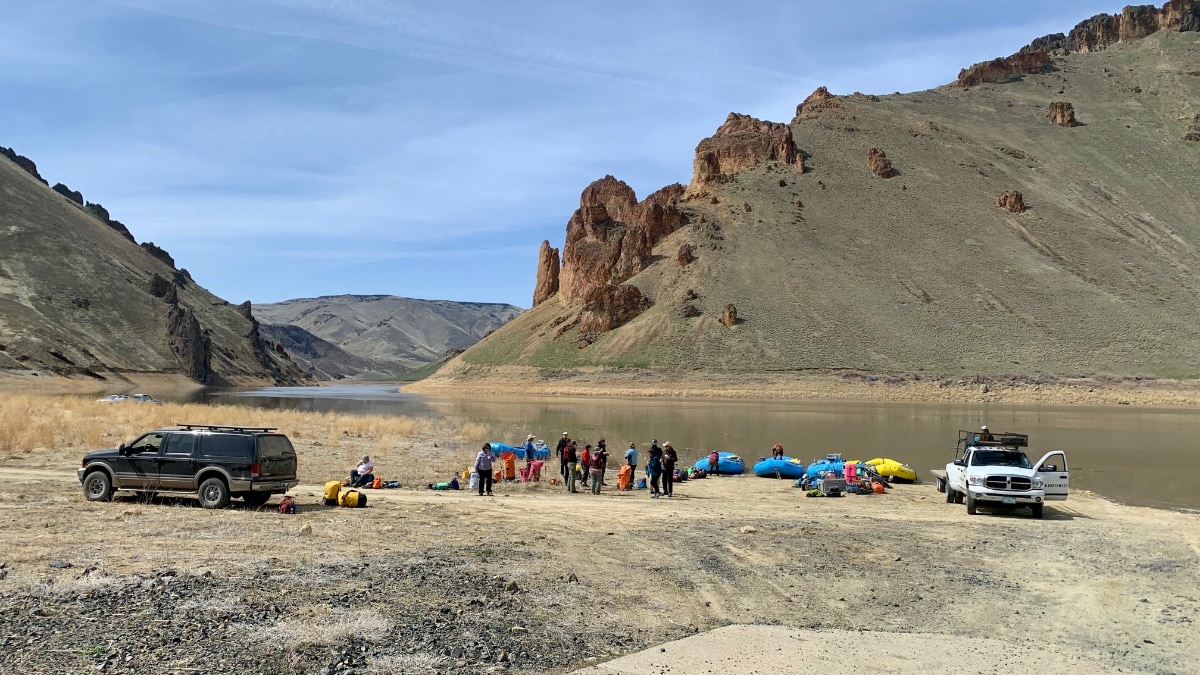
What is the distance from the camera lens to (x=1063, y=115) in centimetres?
13862

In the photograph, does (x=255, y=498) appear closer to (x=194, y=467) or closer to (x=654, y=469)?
(x=194, y=467)

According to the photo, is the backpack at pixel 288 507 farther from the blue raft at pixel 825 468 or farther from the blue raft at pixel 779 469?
the blue raft at pixel 779 469

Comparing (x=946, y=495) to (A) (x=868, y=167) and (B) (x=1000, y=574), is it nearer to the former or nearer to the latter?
(B) (x=1000, y=574)

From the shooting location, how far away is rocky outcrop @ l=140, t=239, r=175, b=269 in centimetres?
17200

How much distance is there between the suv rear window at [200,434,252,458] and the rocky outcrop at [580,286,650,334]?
8703cm

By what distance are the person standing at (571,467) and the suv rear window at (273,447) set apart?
7765 mm

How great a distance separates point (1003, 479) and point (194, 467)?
17615 millimetres

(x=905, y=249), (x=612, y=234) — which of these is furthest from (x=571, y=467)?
(x=612, y=234)

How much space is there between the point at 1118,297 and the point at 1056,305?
836 centimetres

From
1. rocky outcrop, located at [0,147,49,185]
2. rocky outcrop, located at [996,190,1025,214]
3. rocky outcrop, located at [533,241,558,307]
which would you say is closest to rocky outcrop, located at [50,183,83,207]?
rocky outcrop, located at [0,147,49,185]

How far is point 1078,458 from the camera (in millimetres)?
31312

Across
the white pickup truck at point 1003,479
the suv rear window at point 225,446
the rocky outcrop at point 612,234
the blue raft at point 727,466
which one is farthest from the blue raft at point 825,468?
the rocky outcrop at point 612,234

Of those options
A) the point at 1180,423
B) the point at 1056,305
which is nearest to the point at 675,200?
the point at 1056,305

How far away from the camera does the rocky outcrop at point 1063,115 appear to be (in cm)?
13838
